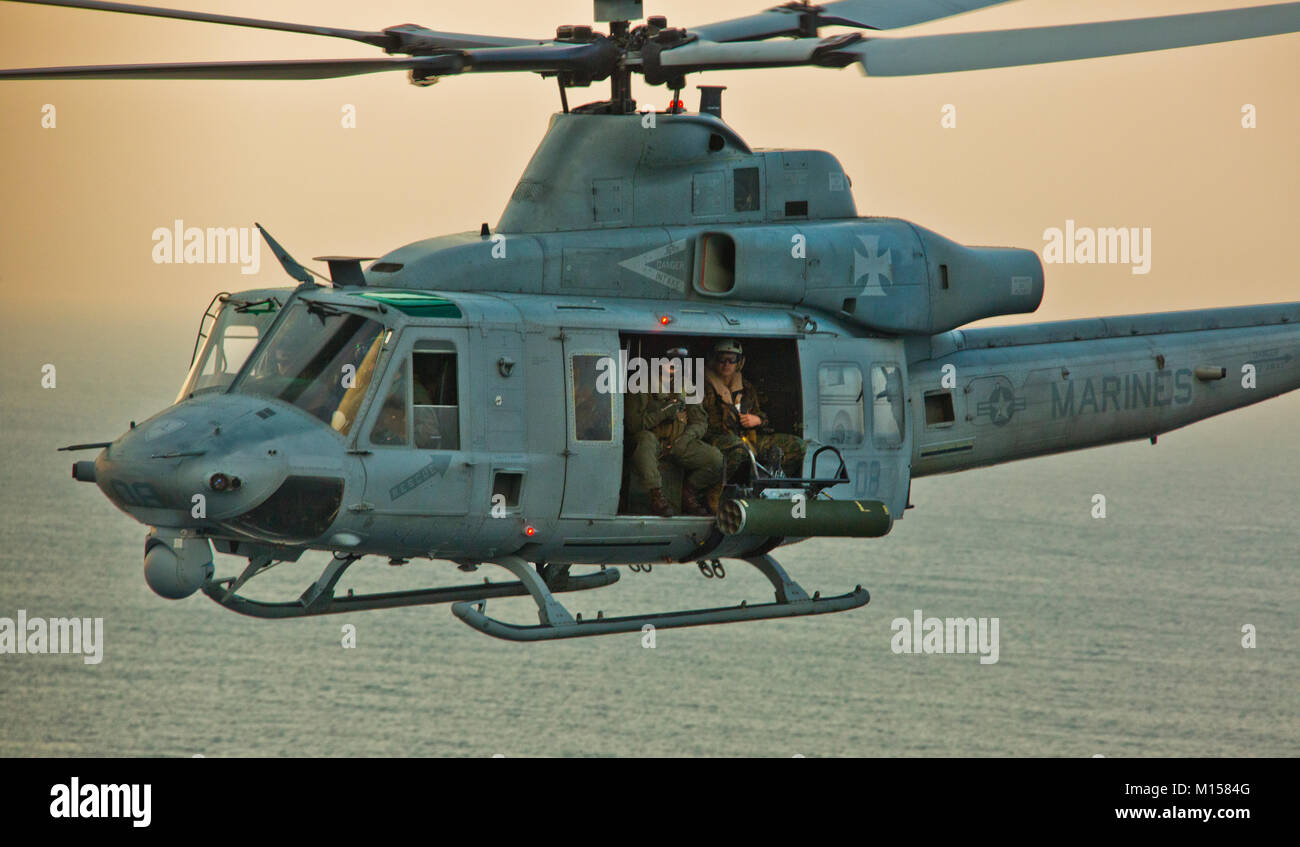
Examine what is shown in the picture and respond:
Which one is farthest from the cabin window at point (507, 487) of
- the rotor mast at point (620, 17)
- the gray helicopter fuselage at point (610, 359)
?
the rotor mast at point (620, 17)

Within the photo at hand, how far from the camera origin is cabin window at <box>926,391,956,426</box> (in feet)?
65.6

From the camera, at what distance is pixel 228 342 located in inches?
656

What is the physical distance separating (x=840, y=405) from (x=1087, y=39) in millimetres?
4930

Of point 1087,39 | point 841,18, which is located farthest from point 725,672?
point 1087,39

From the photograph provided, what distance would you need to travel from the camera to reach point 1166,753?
131 m

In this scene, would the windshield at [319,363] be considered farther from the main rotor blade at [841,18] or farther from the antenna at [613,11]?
the main rotor blade at [841,18]

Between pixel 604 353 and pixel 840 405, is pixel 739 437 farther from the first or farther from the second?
pixel 604 353

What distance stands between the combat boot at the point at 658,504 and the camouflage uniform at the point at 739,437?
0.81m

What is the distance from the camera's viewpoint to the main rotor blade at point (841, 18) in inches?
829

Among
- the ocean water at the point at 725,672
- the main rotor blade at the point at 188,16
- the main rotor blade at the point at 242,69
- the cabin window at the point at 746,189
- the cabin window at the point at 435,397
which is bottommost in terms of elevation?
the ocean water at the point at 725,672

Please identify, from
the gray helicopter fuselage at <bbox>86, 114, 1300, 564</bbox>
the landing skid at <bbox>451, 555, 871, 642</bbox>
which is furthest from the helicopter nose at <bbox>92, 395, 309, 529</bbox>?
the landing skid at <bbox>451, 555, 871, 642</bbox>
